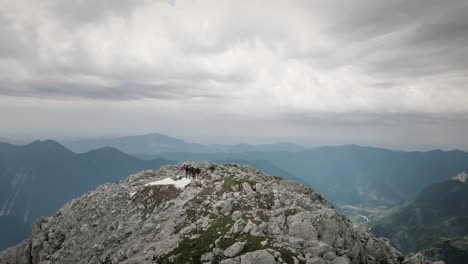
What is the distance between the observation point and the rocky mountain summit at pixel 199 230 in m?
29.8

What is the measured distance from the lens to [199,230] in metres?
35.9

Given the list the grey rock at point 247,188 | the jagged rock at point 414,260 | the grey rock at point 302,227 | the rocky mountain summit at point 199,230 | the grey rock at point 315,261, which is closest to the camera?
the grey rock at point 315,261

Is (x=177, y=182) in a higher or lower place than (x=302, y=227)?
higher

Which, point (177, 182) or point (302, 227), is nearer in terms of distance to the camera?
point (302, 227)

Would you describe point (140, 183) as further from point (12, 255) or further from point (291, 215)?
point (291, 215)

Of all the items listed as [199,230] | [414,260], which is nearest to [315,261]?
[199,230]

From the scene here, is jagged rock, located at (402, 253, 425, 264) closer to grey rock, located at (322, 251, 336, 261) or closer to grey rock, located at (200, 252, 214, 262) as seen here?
grey rock, located at (322, 251, 336, 261)

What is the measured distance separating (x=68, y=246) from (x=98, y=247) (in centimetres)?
829

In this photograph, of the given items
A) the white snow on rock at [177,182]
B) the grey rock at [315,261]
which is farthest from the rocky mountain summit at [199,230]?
the white snow on rock at [177,182]

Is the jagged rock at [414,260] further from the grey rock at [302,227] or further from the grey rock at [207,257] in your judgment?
the grey rock at [207,257]

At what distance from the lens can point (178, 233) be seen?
3675 cm

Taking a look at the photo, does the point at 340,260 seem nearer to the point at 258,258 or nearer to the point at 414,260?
the point at 258,258

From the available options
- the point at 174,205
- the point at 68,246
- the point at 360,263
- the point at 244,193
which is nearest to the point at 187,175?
the point at 174,205

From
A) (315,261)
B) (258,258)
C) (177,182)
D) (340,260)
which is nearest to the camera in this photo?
(315,261)
